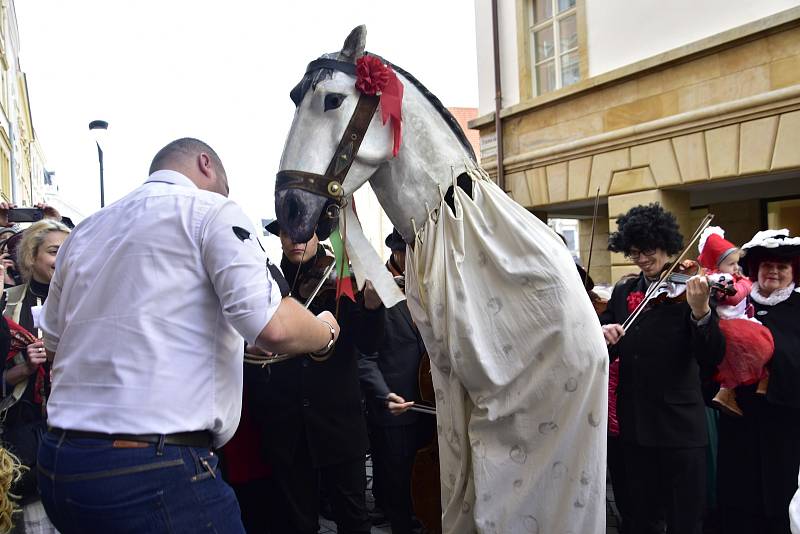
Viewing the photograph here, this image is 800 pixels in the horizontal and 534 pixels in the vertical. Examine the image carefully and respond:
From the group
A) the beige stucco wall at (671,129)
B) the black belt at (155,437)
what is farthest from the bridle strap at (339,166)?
the beige stucco wall at (671,129)

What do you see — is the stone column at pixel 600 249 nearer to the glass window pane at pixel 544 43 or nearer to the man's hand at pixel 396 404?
the glass window pane at pixel 544 43

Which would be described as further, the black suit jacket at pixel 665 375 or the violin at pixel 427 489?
the violin at pixel 427 489

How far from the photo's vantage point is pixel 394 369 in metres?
3.85

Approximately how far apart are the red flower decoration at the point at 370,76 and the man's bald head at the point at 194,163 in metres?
0.51

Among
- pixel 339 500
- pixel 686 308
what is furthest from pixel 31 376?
pixel 686 308

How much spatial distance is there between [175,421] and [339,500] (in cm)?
182

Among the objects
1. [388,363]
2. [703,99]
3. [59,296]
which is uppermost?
[703,99]

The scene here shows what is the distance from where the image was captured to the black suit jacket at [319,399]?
10.2ft

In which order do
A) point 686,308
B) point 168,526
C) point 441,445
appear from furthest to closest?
point 686,308 → point 441,445 → point 168,526

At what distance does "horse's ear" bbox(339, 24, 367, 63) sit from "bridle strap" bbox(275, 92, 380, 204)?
15 centimetres

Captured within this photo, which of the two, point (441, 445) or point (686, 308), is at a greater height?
point (686, 308)

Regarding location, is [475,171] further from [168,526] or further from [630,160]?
[630,160]

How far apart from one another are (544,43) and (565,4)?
29.7 inches

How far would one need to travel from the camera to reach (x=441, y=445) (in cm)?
211
